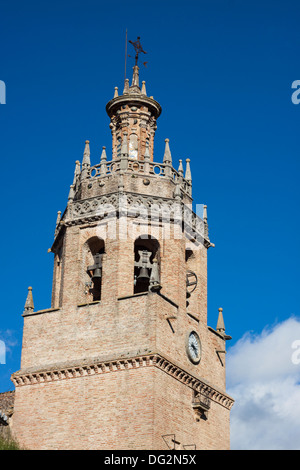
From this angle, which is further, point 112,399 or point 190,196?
point 190,196

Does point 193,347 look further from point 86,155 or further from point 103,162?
point 86,155

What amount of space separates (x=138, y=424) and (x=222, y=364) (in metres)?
7.96

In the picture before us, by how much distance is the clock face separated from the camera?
47344 millimetres

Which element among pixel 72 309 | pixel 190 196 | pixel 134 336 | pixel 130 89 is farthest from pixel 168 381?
pixel 130 89

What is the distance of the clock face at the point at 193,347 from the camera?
47.3m

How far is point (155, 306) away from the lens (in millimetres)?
45500

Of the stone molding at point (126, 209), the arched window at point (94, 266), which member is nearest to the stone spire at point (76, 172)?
the stone molding at point (126, 209)

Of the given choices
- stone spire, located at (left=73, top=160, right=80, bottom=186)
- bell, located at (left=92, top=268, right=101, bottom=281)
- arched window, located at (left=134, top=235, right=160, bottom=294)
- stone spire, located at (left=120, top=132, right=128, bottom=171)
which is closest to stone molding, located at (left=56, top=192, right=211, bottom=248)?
arched window, located at (left=134, top=235, right=160, bottom=294)

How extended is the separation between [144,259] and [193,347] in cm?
439

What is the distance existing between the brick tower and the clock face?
77mm

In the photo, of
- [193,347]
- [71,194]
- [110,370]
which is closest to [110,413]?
[110,370]

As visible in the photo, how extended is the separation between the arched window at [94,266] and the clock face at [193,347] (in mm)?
4651
